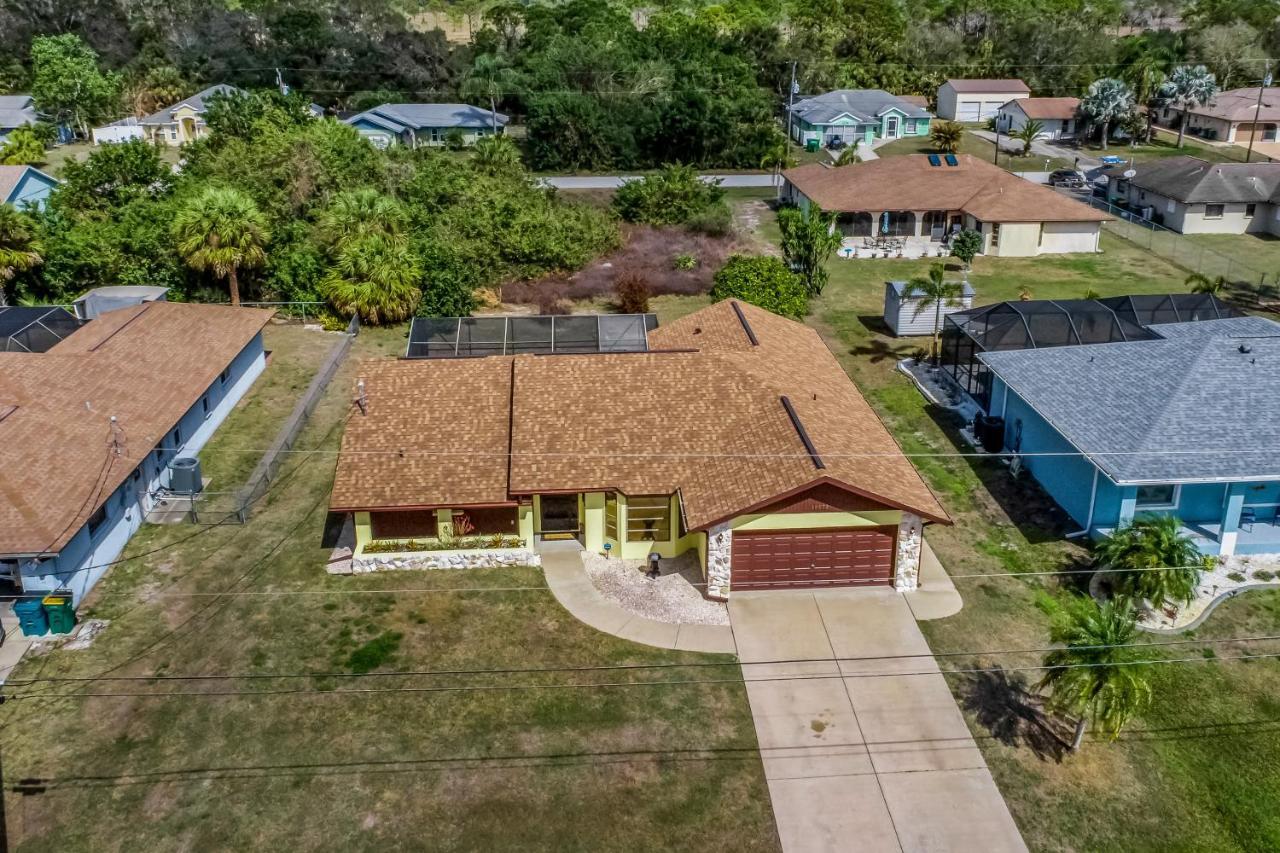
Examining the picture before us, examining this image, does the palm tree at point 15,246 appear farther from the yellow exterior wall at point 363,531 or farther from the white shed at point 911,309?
the white shed at point 911,309

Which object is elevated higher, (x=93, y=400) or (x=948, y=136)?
(x=948, y=136)

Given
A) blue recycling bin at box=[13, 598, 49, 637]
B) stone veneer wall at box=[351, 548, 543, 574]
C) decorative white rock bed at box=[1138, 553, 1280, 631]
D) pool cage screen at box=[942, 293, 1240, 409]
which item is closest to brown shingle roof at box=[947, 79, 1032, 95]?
pool cage screen at box=[942, 293, 1240, 409]

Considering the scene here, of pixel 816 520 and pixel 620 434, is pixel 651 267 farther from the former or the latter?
pixel 816 520

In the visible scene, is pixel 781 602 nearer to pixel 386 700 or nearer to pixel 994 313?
pixel 386 700

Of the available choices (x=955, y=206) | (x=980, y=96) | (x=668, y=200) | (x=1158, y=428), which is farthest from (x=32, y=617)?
(x=980, y=96)

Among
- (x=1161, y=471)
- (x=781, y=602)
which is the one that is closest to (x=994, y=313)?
(x=1161, y=471)
